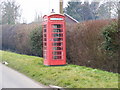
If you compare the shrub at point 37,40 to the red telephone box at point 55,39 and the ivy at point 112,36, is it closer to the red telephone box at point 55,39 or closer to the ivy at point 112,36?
the red telephone box at point 55,39

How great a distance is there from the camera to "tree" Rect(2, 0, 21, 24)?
43.2m

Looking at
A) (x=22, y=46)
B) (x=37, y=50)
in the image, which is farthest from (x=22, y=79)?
(x=22, y=46)

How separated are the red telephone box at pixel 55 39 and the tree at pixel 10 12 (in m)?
30.8

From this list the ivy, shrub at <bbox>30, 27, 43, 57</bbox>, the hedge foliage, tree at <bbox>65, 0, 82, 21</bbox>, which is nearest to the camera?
the ivy

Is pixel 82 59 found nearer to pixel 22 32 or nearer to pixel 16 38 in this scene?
pixel 22 32

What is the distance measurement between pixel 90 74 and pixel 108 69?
5.80ft

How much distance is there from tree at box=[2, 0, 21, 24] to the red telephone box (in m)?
30.8

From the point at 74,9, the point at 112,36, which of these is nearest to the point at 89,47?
the point at 112,36

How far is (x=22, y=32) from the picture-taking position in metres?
24.6

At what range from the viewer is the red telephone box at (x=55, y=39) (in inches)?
513

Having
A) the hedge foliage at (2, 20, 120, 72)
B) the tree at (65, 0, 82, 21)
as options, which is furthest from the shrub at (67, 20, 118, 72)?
the tree at (65, 0, 82, 21)

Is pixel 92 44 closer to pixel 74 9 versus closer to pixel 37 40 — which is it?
pixel 37 40

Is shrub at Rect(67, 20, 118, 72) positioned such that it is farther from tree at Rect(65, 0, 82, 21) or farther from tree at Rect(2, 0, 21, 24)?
tree at Rect(2, 0, 21, 24)

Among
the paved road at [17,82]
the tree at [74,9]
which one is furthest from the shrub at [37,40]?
the tree at [74,9]
